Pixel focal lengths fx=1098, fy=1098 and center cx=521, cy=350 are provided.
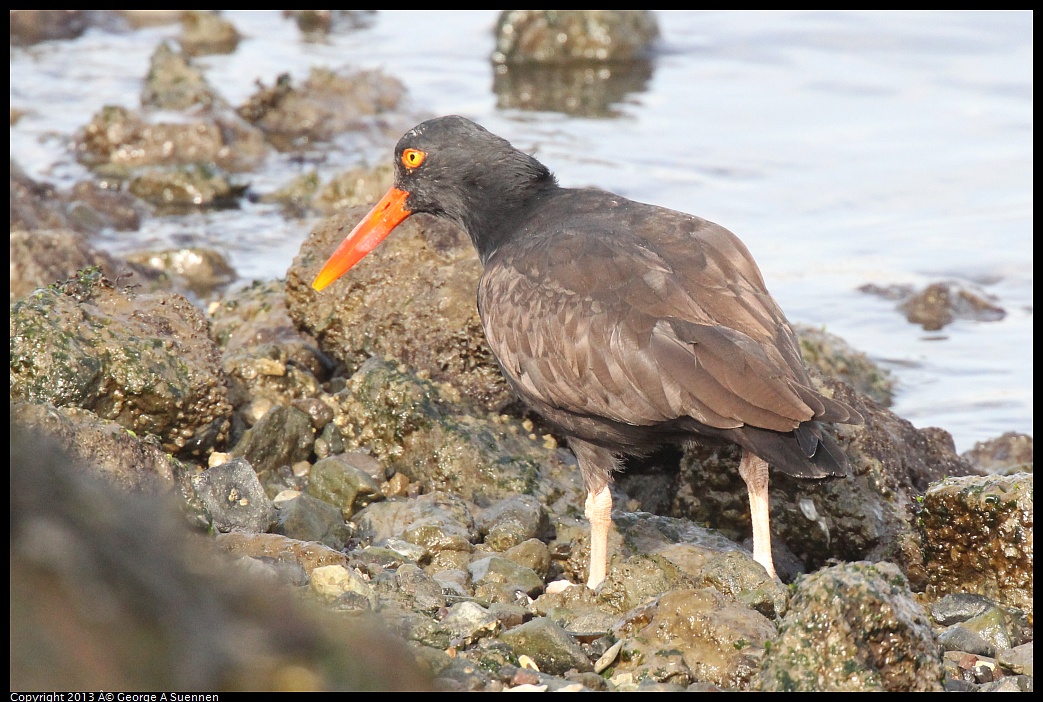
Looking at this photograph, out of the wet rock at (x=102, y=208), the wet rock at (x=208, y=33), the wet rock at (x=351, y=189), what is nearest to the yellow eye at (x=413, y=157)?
the wet rock at (x=351, y=189)

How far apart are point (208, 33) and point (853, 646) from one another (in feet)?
48.4

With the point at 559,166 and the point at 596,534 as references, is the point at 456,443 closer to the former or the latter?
the point at 596,534

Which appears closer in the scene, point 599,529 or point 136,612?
point 136,612

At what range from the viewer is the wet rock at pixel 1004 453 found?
6.29 m

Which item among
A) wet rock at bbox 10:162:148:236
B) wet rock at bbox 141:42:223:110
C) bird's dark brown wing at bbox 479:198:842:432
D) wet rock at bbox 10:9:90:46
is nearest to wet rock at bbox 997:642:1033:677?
bird's dark brown wing at bbox 479:198:842:432

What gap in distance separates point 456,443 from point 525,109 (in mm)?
8772

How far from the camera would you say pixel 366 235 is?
557 cm

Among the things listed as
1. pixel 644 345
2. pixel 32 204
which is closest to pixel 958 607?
pixel 644 345

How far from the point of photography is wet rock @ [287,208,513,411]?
217 inches

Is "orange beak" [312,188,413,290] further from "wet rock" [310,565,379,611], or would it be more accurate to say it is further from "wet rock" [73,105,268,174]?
"wet rock" [73,105,268,174]

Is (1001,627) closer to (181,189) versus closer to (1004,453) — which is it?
(1004,453)

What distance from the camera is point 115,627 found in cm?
175

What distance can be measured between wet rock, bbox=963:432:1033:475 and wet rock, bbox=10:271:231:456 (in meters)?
4.25
